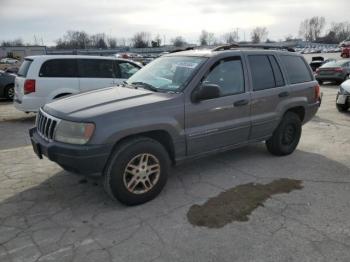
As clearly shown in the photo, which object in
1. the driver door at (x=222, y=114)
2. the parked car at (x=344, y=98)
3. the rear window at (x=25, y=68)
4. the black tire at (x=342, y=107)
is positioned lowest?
the black tire at (x=342, y=107)

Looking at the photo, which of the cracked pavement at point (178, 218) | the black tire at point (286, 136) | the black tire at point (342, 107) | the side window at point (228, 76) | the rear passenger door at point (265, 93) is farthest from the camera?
the black tire at point (342, 107)

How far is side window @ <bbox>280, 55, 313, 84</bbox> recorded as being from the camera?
606 cm

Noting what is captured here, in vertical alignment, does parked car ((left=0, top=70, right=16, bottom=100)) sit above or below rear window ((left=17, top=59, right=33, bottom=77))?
below

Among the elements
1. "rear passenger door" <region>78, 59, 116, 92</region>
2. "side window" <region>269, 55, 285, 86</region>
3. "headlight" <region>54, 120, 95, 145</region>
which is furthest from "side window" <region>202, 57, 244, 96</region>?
"rear passenger door" <region>78, 59, 116, 92</region>

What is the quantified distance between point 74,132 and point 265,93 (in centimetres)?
298

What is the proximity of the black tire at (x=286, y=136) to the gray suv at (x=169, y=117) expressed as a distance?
17 mm

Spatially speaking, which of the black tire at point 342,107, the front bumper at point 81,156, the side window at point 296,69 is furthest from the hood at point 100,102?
the black tire at point 342,107

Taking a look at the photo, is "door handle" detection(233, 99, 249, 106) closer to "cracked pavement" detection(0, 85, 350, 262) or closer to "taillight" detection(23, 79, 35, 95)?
"cracked pavement" detection(0, 85, 350, 262)

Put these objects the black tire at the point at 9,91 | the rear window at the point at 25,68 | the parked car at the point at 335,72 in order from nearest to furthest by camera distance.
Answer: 1. the rear window at the point at 25,68
2. the black tire at the point at 9,91
3. the parked car at the point at 335,72

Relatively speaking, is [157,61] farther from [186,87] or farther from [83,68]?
Result: [83,68]

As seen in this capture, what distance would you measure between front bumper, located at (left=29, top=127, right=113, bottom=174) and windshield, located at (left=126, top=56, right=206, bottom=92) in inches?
51.3

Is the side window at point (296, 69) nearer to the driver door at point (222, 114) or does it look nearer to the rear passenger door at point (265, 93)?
the rear passenger door at point (265, 93)

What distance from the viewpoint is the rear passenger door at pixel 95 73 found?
959 cm

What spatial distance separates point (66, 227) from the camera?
12.4 feet
